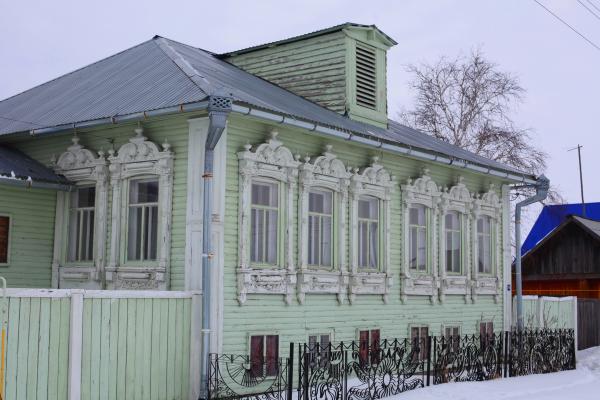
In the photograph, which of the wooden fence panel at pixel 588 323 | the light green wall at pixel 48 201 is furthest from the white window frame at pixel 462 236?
the light green wall at pixel 48 201

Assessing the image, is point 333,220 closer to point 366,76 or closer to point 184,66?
point 184,66

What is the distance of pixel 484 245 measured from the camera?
1925cm

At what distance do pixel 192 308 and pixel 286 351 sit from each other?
91.2 inches

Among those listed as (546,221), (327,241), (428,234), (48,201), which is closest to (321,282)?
(327,241)

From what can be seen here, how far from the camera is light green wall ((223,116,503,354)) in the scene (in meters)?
12.6

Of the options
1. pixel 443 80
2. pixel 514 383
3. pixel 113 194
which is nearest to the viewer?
pixel 113 194

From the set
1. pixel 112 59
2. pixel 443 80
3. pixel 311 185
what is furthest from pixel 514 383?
pixel 443 80

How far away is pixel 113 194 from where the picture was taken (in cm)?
1345

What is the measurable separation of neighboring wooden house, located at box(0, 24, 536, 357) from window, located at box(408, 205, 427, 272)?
43 millimetres

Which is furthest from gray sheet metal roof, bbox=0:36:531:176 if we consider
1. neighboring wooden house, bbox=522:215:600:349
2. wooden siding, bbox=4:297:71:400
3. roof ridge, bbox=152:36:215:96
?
neighboring wooden house, bbox=522:215:600:349

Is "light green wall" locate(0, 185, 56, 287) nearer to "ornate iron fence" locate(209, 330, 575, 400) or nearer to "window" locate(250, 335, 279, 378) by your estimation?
"window" locate(250, 335, 279, 378)

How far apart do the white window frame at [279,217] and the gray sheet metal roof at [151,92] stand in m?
0.75

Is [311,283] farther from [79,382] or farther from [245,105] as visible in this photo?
[79,382]

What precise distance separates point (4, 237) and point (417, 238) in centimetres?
794
